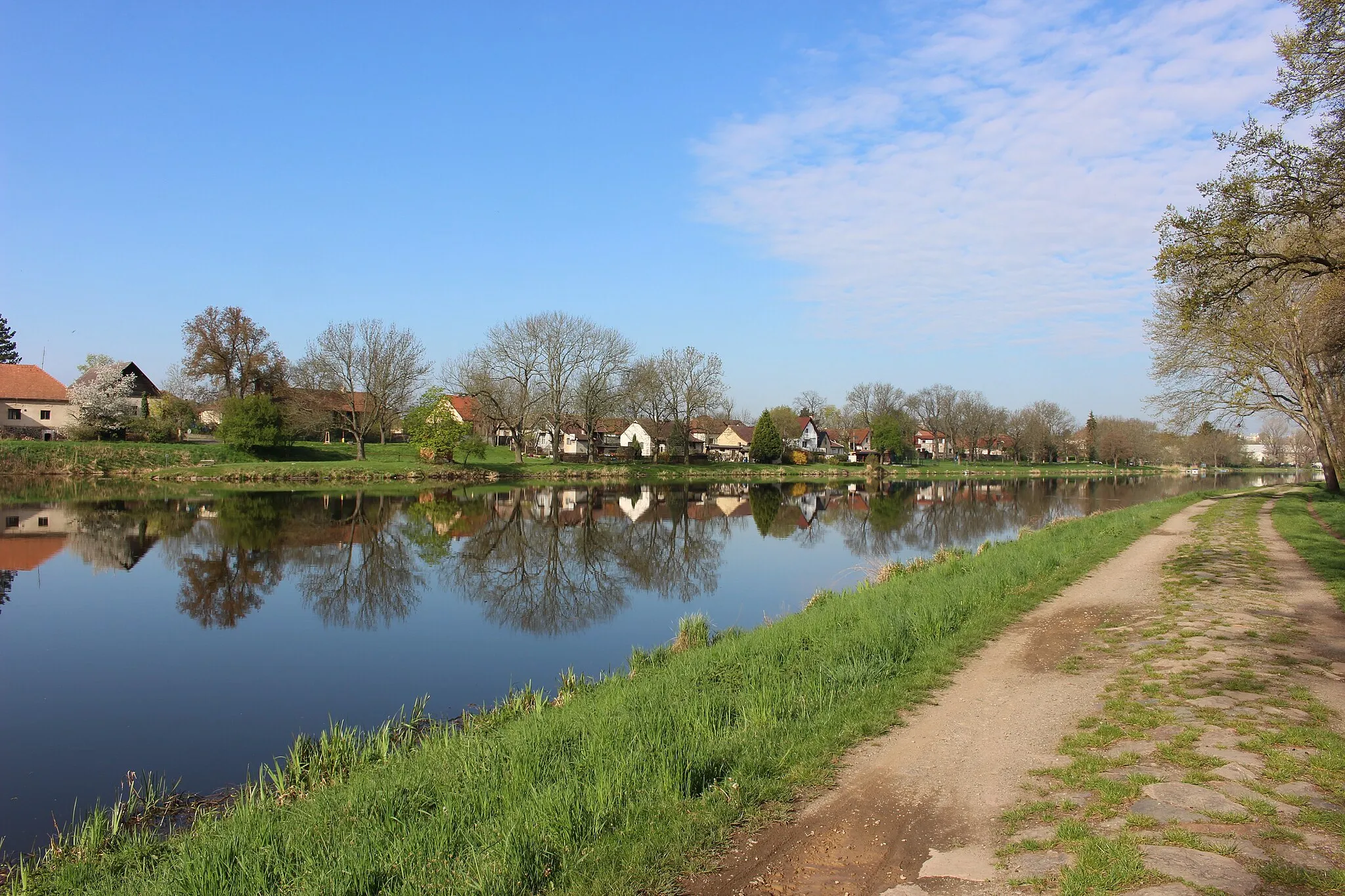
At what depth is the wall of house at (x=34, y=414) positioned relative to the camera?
2082 inches

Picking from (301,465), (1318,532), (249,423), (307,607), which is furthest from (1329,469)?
(249,423)

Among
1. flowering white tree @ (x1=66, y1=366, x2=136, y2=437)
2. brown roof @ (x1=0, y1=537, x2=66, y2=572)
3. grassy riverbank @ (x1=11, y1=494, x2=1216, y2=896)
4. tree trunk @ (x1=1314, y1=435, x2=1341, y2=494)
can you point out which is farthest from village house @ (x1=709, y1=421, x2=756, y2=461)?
grassy riverbank @ (x1=11, y1=494, x2=1216, y2=896)

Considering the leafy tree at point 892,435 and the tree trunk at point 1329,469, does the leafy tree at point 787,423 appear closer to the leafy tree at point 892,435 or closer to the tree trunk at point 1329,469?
the leafy tree at point 892,435

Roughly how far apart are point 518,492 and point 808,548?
24.7 metres

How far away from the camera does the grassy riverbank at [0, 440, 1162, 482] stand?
44.1 m

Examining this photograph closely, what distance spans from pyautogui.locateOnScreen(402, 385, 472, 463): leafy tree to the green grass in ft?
148

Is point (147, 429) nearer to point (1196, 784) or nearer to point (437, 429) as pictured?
point (437, 429)

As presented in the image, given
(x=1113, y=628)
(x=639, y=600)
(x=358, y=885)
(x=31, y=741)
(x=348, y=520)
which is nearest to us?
(x=358, y=885)

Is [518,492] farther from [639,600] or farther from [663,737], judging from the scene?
[663,737]

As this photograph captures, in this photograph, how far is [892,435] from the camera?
93.4 m

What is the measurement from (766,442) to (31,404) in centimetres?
6440

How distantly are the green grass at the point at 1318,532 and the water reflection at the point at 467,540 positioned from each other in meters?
8.67

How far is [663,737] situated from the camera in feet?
20.5

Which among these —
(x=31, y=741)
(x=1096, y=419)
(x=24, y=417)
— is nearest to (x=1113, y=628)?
(x=31, y=741)
